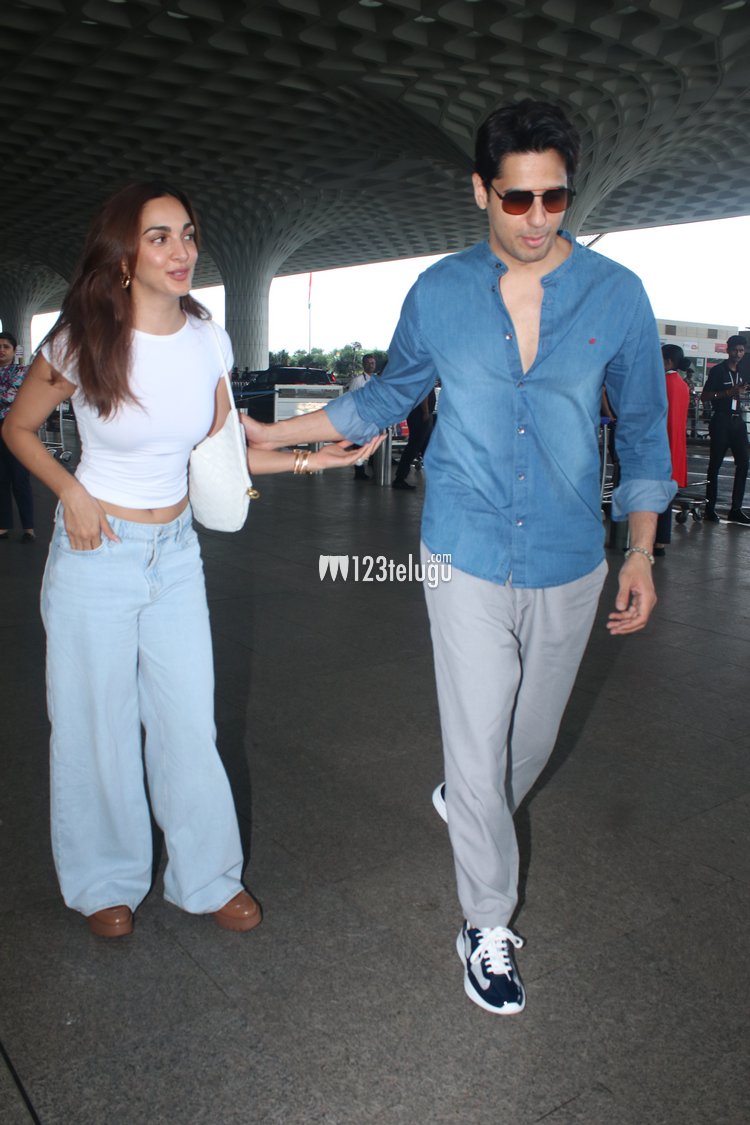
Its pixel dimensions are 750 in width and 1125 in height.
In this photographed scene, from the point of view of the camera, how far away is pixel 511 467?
7.57 feet

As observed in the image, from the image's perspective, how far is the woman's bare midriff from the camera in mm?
2438

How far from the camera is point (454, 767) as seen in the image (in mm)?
2385

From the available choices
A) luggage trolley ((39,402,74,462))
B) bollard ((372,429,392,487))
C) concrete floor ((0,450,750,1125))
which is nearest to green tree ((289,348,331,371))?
luggage trolley ((39,402,74,462))

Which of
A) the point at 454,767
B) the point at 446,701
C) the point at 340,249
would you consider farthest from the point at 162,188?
the point at 340,249

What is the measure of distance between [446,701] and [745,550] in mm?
7459

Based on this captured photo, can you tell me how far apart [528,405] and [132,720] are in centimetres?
135

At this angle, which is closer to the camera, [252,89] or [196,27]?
[196,27]

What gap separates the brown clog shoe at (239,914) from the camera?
8.50 feet

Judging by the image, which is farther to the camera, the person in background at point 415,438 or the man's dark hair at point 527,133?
the person in background at point 415,438

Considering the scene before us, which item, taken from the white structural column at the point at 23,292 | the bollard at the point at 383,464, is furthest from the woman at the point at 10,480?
the white structural column at the point at 23,292

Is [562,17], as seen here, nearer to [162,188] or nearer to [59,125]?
[59,125]

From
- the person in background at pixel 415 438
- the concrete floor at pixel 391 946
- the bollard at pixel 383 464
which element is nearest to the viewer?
the concrete floor at pixel 391 946

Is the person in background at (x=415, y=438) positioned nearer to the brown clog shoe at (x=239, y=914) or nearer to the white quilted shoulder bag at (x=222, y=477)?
the white quilted shoulder bag at (x=222, y=477)

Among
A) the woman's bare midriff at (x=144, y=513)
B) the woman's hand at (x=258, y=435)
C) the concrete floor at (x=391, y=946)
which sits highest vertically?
the woman's hand at (x=258, y=435)
